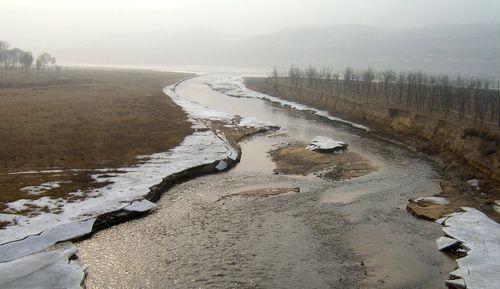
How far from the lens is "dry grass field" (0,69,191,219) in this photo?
27.5m

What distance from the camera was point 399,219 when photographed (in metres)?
24.4

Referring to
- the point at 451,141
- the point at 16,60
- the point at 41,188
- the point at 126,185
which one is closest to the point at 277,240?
the point at 126,185

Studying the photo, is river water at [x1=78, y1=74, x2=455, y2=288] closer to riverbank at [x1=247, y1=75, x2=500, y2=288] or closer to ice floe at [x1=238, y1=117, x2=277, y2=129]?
riverbank at [x1=247, y1=75, x2=500, y2=288]

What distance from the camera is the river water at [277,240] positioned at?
1753cm

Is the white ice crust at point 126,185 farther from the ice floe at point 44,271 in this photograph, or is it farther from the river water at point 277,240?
the ice floe at point 44,271

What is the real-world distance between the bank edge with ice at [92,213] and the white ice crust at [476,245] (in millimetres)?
15766

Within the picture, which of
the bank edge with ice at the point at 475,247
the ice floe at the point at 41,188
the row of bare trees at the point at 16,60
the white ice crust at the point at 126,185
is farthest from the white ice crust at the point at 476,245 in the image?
the row of bare trees at the point at 16,60

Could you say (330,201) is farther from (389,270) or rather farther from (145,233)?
(145,233)

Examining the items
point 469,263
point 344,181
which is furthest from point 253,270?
point 344,181

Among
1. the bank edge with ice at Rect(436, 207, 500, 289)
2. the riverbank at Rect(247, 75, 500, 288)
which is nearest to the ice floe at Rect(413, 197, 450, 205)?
the riverbank at Rect(247, 75, 500, 288)

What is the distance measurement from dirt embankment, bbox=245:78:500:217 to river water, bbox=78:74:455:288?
3.25 meters

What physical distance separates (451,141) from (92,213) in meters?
33.4

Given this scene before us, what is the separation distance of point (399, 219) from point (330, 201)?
14.6 ft

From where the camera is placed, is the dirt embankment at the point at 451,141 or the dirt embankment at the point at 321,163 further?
the dirt embankment at the point at 321,163
